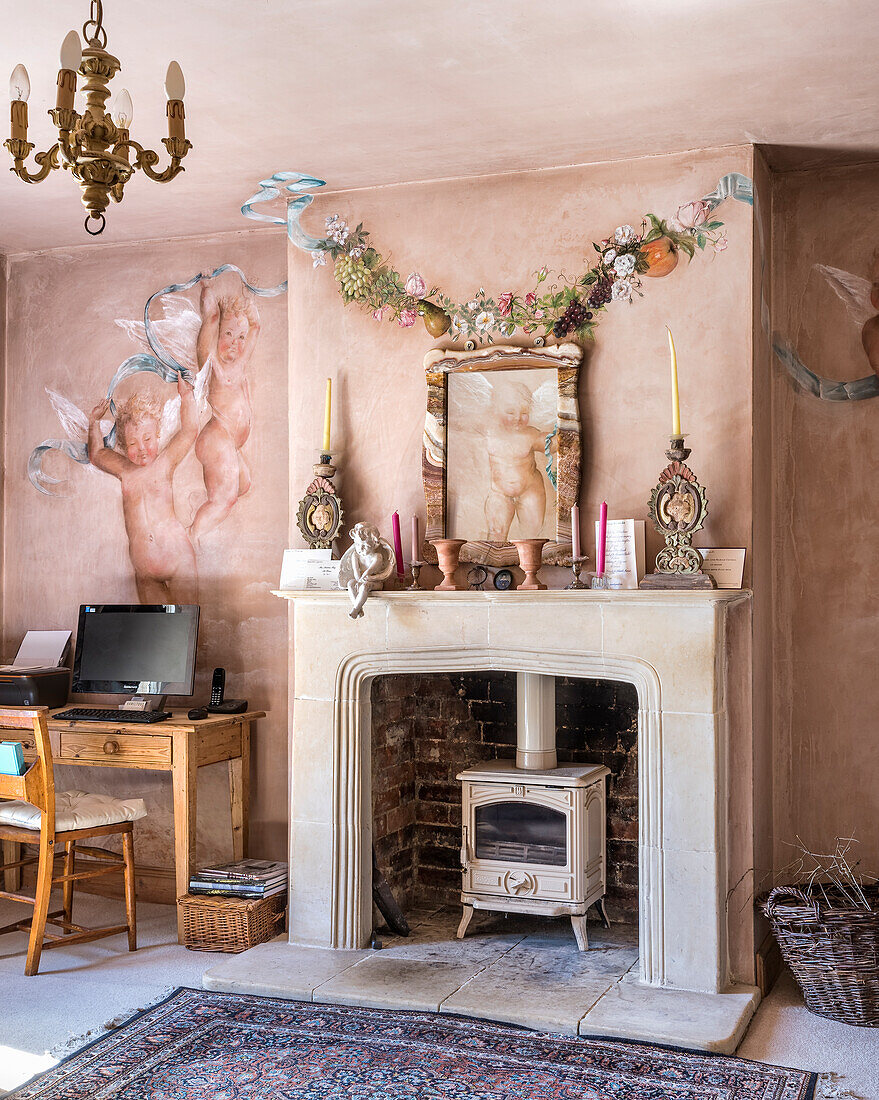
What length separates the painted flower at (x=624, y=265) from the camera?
3.66 meters

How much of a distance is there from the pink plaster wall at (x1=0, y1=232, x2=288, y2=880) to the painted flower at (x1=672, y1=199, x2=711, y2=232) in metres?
1.68

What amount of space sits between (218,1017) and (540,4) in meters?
2.97

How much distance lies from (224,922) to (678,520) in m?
2.13

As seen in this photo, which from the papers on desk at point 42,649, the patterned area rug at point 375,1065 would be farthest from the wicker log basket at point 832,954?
the papers on desk at point 42,649

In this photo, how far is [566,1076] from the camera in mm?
2865

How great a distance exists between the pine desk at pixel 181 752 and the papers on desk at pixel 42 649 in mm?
406

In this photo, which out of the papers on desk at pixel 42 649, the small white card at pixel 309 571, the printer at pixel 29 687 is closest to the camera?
the small white card at pixel 309 571

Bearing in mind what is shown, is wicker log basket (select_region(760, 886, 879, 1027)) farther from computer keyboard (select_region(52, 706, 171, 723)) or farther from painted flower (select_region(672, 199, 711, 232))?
computer keyboard (select_region(52, 706, 171, 723))

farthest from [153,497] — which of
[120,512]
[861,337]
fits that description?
[861,337]

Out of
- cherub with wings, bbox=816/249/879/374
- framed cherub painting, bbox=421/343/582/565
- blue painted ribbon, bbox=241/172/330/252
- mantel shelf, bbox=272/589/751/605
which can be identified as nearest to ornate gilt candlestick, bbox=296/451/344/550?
mantel shelf, bbox=272/589/751/605

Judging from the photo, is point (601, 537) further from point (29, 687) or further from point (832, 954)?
point (29, 687)

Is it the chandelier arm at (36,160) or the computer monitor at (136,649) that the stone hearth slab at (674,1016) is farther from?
the chandelier arm at (36,160)

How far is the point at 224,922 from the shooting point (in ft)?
12.7

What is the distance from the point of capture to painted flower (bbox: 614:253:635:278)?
3.66 metres
